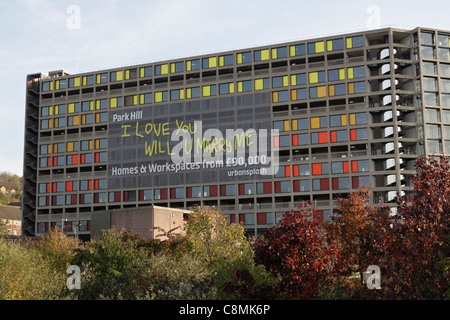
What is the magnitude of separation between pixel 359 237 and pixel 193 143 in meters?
88.3

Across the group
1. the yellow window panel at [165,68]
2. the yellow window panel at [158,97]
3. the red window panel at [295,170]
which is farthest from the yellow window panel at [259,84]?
the yellow window panel at [158,97]

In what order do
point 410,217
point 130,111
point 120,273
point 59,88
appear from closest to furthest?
point 410,217
point 120,273
point 130,111
point 59,88

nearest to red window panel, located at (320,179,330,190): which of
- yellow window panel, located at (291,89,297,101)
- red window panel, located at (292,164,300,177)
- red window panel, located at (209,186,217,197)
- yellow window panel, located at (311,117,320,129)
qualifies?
red window panel, located at (292,164,300,177)

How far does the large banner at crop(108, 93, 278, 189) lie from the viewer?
116625mm

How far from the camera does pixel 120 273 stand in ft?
144

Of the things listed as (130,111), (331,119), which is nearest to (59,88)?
(130,111)

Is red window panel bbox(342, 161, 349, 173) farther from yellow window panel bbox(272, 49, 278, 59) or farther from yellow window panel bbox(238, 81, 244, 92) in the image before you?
yellow window panel bbox(272, 49, 278, 59)

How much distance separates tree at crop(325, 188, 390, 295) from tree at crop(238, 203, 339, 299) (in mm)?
1753

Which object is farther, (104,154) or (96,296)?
(104,154)

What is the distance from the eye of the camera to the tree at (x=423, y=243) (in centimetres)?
2502

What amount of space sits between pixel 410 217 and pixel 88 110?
114411mm

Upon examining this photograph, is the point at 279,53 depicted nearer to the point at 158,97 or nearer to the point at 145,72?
the point at 158,97

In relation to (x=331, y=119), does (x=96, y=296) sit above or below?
below

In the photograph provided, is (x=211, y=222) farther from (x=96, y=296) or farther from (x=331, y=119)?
(x=331, y=119)
